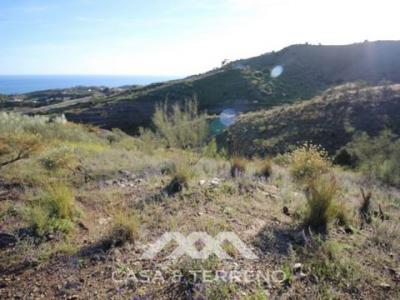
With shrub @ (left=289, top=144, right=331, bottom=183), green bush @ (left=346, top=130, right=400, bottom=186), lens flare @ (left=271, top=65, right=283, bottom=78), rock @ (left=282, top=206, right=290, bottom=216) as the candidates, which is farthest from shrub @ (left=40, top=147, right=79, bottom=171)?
lens flare @ (left=271, top=65, right=283, bottom=78)

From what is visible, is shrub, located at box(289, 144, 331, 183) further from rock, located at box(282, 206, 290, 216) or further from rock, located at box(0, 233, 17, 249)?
rock, located at box(0, 233, 17, 249)

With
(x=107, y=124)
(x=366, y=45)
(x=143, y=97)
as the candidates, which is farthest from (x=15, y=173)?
(x=366, y=45)

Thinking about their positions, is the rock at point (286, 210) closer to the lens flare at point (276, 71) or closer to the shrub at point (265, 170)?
the shrub at point (265, 170)

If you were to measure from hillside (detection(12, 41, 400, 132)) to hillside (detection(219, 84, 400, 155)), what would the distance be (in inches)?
651

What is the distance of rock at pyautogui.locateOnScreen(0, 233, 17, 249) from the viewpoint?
14.9 ft

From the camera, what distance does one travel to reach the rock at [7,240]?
4555mm

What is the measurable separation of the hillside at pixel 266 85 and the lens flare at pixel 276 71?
28.7 inches

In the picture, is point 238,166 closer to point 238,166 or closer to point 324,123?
point 238,166

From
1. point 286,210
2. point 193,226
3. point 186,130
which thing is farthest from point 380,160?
point 193,226

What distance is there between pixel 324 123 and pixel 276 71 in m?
38.7

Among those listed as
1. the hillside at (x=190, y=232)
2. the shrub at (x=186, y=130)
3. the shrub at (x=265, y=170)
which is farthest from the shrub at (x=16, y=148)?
the shrub at (x=265, y=170)

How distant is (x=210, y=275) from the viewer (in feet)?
12.2

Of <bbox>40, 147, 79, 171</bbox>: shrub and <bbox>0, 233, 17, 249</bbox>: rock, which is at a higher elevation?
<bbox>40, 147, 79, 171</bbox>: shrub

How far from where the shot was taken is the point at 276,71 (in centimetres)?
5916
